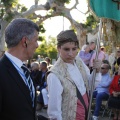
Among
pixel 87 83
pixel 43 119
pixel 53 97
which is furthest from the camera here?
pixel 87 83

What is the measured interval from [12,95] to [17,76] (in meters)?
0.15

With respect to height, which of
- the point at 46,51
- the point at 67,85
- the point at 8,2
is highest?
the point at 8,2

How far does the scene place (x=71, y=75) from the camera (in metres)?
3.43

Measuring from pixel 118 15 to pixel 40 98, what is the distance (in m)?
5.31

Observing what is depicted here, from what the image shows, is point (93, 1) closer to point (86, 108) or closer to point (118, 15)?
point (118, 15)

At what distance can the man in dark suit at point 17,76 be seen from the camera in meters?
2.29

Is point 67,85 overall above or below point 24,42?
below

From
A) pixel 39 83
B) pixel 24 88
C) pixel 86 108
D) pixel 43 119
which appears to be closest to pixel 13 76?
pixel 24 88

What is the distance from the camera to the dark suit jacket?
2.28m

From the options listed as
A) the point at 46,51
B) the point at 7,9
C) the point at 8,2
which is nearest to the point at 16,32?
the point at 8,2

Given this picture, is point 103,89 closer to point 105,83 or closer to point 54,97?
point 105,83

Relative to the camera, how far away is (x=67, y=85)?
3312 mm

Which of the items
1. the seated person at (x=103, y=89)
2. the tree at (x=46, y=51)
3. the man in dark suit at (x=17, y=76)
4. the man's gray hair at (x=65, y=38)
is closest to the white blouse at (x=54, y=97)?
the man's gray hair at (x=65, y=38)

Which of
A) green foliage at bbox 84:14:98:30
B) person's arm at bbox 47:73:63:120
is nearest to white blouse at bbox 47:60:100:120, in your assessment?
person's arm at bbox 47:73:63:120
